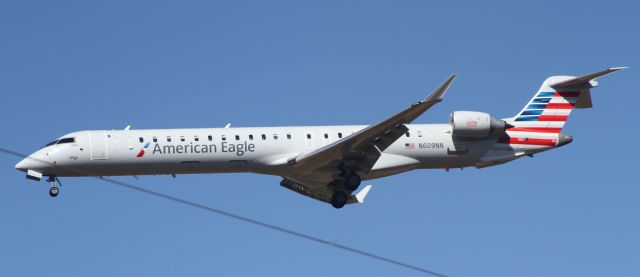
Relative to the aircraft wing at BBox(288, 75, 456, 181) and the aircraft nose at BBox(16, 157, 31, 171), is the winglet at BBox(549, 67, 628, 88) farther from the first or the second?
the aircraft nose at BBox(16, 157, 31, 171)

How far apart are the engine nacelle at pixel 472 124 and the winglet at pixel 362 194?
16.7 feet

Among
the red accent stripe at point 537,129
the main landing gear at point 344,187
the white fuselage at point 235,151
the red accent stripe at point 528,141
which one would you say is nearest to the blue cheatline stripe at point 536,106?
the red accent stripe at point 537,129

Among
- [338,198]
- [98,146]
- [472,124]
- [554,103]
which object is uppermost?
[98,146]

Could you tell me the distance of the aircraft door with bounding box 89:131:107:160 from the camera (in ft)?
107

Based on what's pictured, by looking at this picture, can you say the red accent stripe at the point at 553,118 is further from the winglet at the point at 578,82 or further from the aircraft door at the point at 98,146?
the aircraft door at the point at 98,146

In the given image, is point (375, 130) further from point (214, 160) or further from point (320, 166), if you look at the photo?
point (214, 160)

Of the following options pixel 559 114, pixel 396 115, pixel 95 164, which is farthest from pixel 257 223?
pixel 559 114

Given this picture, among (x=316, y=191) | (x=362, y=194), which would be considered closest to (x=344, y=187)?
(x=316, y=191)

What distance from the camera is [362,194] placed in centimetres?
3747

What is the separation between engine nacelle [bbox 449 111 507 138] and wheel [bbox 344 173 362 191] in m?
3.50

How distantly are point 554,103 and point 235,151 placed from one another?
11.1 meters

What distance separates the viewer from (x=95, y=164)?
32.4m

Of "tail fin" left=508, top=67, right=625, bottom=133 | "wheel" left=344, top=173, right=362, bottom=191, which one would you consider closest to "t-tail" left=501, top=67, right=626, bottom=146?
"tail fin" left=508, top=67, right=625, bottom=133

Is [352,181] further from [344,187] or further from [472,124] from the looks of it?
[472,124]
